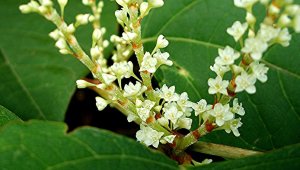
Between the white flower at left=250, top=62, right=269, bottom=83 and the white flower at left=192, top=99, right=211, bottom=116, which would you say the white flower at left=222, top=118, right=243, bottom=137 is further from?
the white flower at left=250, top=62, right=269, bottom=83

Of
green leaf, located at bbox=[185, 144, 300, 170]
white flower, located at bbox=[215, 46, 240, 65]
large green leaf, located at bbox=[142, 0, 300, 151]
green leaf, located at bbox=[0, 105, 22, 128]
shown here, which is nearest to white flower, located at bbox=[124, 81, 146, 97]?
white flower, located at bbox=[215, 46, 240, 65]

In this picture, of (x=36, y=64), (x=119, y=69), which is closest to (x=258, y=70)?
(x=119, y=69)

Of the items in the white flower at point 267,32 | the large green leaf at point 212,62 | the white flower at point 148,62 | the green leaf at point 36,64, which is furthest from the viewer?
the green leaf at point 36,64

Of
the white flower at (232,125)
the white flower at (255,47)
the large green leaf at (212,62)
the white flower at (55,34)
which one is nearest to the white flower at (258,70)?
the white flower at (255,47)

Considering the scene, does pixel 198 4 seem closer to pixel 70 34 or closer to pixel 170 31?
pixel 170 31

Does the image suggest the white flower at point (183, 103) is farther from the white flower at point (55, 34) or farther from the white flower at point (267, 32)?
the white flower at point (55, 34)
